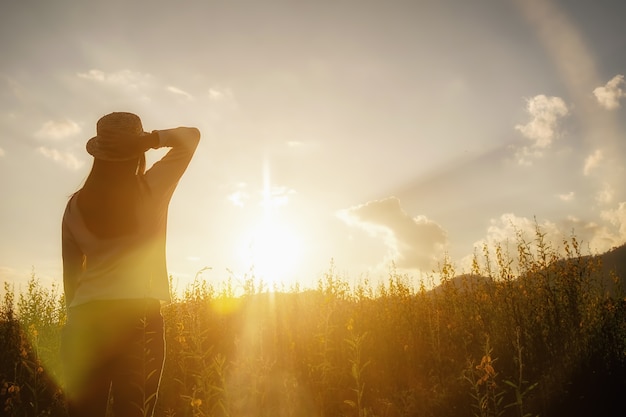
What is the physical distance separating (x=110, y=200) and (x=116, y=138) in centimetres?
35

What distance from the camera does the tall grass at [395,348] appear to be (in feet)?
15.1

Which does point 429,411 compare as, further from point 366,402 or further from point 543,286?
point 543,286

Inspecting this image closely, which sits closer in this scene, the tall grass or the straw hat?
the straw hat

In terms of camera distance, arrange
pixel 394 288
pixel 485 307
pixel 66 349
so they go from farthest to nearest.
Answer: pixel 394 288
pixel 485 307
pixel 66 349

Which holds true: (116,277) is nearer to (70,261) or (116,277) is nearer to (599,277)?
(70,261)

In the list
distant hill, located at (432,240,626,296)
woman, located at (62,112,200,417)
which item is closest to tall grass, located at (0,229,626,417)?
distant hill, located at (432,240,626,296)

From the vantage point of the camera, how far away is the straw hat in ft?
6.85

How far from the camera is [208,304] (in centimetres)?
844

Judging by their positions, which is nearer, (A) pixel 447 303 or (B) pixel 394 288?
(A) pixel 447 303

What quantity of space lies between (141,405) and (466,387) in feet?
14.8

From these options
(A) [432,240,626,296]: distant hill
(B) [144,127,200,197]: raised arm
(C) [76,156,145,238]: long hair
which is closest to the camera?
(C) [76,156,145,238]: long hair

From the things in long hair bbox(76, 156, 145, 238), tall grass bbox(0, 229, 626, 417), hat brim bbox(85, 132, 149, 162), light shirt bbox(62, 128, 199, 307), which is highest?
hat brim bbox(85, 132, 149, 162)

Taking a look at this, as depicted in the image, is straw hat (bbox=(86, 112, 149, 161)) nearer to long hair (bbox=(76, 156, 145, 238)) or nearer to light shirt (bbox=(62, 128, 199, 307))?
long hair (bbox=(76, 156, 145, 238))

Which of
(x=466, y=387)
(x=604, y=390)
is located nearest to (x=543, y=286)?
(x=604, y=390)
